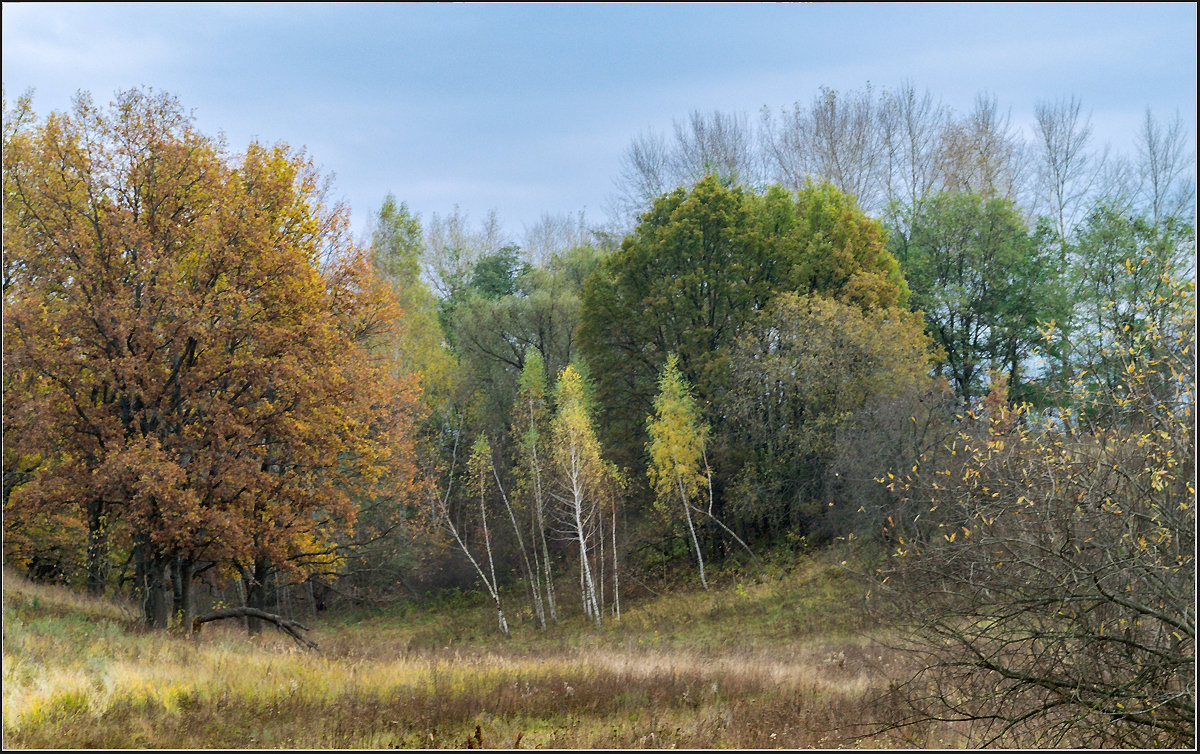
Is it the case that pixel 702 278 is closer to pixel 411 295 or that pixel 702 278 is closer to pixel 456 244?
pixel 411 295

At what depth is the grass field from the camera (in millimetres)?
7617

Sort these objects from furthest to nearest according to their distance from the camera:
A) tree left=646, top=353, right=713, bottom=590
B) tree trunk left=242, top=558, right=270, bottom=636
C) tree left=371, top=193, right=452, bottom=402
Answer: tree left=371, top=193, right=452, bottom=402
tree left=646, top=353, right=713, bottom=590
tree trunk left=242, top=558, right=270, bottom=636

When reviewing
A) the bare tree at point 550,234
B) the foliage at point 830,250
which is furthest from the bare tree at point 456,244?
the foliage at point 830,250

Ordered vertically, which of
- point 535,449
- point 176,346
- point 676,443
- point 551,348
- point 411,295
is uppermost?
point 411,295

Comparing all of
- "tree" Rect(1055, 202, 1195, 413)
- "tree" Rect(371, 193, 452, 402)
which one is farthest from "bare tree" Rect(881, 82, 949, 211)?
"tree" Rect(1055, 202, 1195, 413)

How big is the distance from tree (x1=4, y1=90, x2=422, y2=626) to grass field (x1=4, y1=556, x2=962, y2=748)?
1.67 metres

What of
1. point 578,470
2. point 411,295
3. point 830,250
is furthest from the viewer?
point 411,295

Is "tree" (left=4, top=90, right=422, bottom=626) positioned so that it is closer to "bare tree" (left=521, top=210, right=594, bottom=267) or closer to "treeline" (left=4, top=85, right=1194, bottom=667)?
"treeline" (left=4, top=85, right=1194, bottom=667)

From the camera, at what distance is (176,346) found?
36.5 ft

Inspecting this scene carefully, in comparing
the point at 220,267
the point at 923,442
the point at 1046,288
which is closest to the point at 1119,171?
the point at 1046,288

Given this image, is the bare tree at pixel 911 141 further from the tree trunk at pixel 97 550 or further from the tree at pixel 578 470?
the tree trunk at pixel 97 550

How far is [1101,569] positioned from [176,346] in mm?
10635

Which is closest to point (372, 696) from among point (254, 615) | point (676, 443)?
point (254, 615)

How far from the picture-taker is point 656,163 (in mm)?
40625
